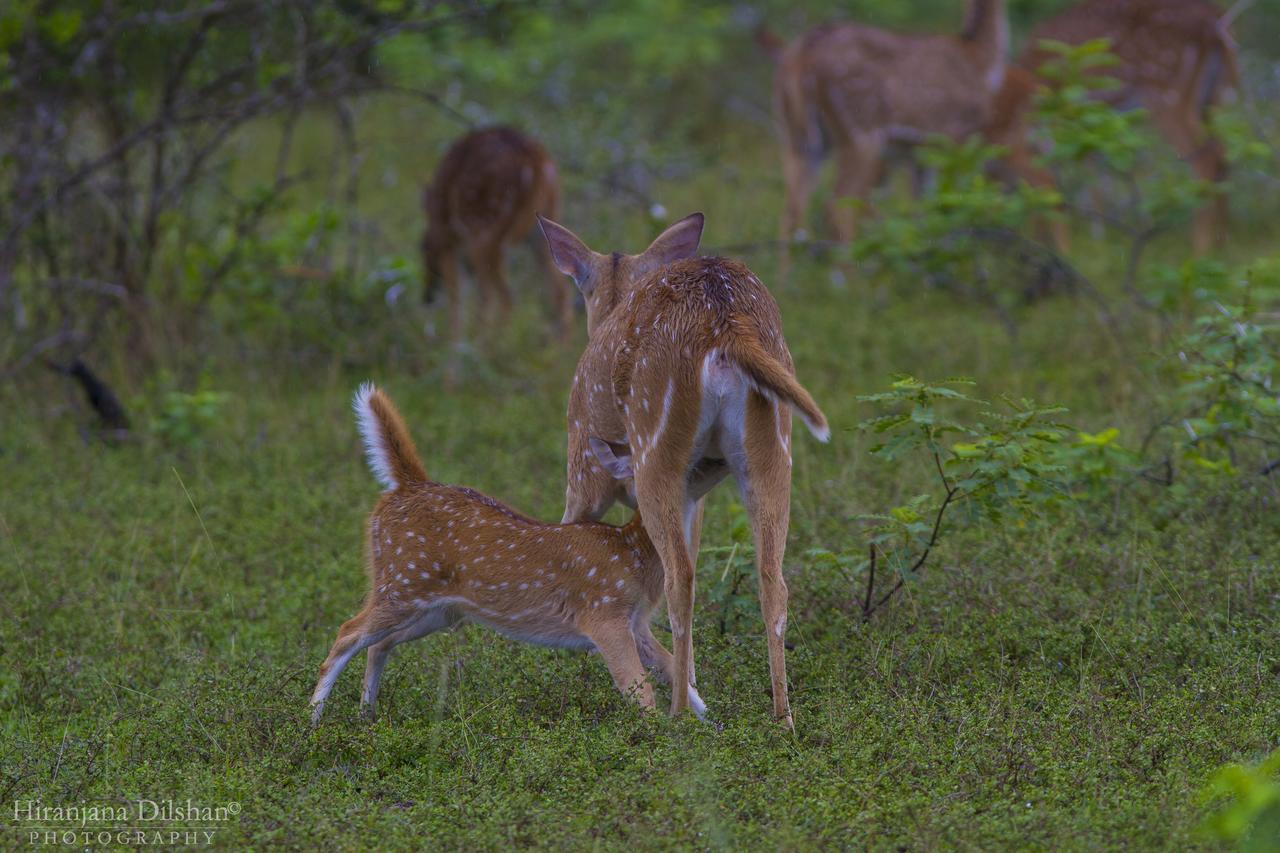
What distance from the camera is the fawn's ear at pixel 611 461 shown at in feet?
16.8

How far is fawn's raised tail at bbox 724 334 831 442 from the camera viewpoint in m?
4.16

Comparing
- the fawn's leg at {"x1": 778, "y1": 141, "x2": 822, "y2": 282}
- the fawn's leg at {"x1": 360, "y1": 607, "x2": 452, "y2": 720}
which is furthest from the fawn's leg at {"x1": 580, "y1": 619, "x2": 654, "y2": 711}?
the fawn's leg at {"x1": 778, "y1": 141, "x2": 822, "y2": 282}

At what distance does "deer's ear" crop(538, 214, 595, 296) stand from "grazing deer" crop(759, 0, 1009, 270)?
5.89 metres

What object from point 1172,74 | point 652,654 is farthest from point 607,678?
point 1172,74

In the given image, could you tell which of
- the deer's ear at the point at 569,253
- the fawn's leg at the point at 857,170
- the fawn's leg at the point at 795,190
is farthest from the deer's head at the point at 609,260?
the fawn's leg at the point at 857,170

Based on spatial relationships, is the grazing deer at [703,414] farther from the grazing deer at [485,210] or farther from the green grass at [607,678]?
the grazing deer at [485,210]

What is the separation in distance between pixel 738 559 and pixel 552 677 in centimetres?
81

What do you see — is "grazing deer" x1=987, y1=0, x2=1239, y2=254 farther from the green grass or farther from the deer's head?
the deer's head

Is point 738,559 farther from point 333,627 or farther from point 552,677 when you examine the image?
point 333,627

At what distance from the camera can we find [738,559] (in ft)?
18.2

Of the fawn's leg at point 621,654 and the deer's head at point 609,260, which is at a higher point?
the deer's head at point 609,260

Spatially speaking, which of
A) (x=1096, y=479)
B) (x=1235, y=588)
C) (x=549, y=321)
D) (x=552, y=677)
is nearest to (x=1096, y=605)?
(x=1235, y=588)

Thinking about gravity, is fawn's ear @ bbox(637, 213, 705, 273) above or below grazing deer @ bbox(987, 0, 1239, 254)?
above

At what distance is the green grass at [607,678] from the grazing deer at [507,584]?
Result: 0.16 m
